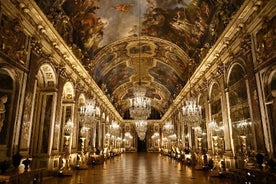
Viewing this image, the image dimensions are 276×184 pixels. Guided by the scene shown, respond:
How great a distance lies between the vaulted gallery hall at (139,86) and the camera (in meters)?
6.52

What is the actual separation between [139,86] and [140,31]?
5.09m

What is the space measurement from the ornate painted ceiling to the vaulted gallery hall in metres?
0.07

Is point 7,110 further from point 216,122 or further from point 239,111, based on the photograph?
point 216,122

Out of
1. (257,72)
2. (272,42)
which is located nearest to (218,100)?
(257,72)

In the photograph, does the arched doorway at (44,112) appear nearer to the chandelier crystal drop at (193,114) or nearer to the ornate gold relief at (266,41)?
the chandelier crystal drop at (193,114)

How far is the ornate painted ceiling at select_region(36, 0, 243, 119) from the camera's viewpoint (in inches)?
412

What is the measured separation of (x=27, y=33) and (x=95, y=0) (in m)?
5.05

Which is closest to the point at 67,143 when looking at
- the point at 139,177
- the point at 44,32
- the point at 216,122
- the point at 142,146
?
the point at 139,177

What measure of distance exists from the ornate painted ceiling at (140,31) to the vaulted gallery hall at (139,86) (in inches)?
2.9

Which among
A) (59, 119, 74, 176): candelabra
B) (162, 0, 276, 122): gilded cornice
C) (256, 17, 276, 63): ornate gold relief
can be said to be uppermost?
(162, 0, 276, 122): gilded cornice

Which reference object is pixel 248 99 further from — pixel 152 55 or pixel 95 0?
pixel 152 55

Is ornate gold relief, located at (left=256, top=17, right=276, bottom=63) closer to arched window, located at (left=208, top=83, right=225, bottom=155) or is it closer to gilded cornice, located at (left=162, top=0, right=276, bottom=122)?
gilded cornice, located at (left=162, top=0, right=276, bottom=122)

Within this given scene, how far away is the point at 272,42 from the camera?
6.17m

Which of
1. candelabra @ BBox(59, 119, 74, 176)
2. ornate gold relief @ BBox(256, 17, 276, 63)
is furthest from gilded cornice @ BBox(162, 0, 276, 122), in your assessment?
candelabra @ BBox(59, 119, 74, 176)
